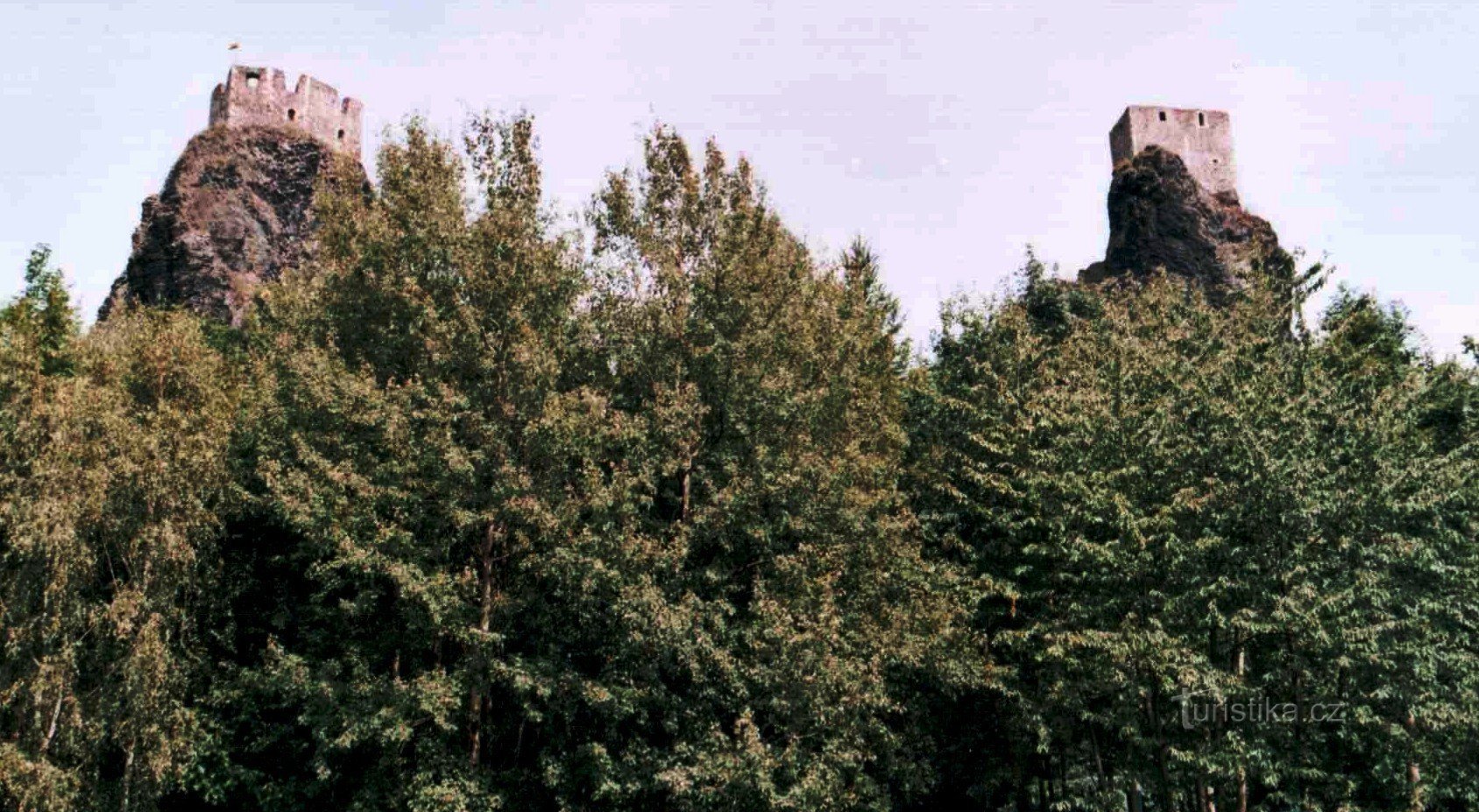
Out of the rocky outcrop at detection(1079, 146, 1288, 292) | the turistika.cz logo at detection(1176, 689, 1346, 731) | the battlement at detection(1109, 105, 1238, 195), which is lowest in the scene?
the turistika.cz logo at detection(1176, 689, 1346, 731)

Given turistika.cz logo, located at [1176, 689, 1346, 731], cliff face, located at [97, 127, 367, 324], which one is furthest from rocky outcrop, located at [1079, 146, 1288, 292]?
cliff face, located at [97, 127, 367, 324]

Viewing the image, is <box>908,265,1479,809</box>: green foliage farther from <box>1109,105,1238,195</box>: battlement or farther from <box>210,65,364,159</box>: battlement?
<box>210,65,364,159</box>: battlement

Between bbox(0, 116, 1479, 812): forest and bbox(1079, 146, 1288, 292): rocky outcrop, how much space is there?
33.8 metres

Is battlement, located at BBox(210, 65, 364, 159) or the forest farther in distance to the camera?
battlement, located at BBox(210, 65, 364, 159)

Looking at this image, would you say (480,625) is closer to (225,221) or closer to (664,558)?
(664,558)

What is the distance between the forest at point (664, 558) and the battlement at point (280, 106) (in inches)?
1879

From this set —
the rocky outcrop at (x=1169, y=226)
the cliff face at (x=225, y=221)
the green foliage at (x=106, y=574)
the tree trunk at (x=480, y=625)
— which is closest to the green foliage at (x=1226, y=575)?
the tree trunk at (x=480, y=625)

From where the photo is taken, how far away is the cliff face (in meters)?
65.2

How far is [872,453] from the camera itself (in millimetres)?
27797

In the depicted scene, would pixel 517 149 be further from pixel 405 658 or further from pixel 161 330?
pixel 405 658

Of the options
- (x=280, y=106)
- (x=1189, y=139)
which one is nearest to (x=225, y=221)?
(x=280, y=106)

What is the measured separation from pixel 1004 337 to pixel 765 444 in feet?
28.4

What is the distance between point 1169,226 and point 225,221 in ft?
163

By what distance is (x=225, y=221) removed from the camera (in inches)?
2655
